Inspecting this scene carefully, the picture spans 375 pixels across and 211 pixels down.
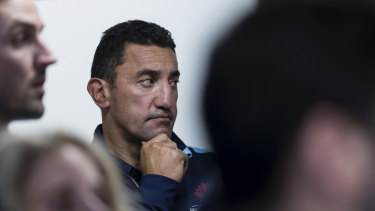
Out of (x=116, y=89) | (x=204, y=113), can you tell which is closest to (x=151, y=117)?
(x=116, y=89)

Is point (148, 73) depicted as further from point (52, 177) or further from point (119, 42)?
point (52, 177)

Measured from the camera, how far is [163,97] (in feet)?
6.11

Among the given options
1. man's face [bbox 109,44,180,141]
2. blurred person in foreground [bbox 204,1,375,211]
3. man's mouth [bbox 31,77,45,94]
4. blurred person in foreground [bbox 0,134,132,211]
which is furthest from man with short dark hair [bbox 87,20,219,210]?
blurred person in foreground [bbox 204,1,375,211]

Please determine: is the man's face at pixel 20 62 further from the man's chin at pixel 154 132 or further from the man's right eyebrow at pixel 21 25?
the man's chin at pixel 154 132

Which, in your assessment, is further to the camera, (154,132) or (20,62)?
(154,132)

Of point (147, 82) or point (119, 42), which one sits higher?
point (119, 42)

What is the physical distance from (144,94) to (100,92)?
0.19m

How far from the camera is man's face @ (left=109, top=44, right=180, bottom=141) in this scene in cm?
185

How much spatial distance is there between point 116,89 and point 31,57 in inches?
31.5

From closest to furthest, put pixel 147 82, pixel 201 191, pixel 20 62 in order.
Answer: pixel 20 62 → pixel 201 191 → pixel 147 82

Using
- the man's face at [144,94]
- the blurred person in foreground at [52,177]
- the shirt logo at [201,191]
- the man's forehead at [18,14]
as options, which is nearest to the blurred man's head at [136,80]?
the man's face at [144,94]

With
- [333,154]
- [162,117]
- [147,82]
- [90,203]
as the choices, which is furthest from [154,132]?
[333,154]

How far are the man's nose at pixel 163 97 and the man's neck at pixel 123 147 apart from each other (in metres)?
0.16

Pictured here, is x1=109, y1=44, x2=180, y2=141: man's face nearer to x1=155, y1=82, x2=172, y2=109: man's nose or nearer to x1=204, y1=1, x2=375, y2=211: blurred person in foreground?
x1=155, y1=82, x2=172, y2=109: man's nose
